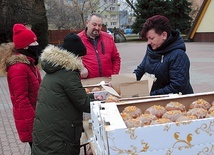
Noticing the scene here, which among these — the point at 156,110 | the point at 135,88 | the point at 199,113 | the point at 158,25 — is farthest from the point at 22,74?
the point at 199,113

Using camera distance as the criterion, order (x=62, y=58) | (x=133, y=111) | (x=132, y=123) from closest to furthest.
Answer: (x=132, y=123), (x=133, y=111), (x=62, y=58)

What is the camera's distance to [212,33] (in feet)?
86.4

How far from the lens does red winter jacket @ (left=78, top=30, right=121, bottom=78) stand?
3.99 m

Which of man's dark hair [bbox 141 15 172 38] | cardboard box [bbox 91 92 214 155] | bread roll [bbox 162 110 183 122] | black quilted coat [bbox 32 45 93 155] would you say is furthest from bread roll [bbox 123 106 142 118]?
man's dark hair [bbox 141 15 172 38]

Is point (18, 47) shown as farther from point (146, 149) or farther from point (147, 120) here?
point (146, 149)

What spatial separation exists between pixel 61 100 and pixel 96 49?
1.81 m

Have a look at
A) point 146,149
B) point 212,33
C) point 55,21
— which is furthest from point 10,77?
point 55,21

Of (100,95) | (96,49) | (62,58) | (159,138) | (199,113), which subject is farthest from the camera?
(96,49)

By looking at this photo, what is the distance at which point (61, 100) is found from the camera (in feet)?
7.59

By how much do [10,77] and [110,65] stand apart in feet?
5.26

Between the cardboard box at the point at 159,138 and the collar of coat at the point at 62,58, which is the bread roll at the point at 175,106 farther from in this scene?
the collar of coat at the point at 62,58

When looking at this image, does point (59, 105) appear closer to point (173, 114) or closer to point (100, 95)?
point (100, 95)

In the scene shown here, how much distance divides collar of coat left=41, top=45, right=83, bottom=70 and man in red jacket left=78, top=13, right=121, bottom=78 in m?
1.56

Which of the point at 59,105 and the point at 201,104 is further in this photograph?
the point at 59,105
